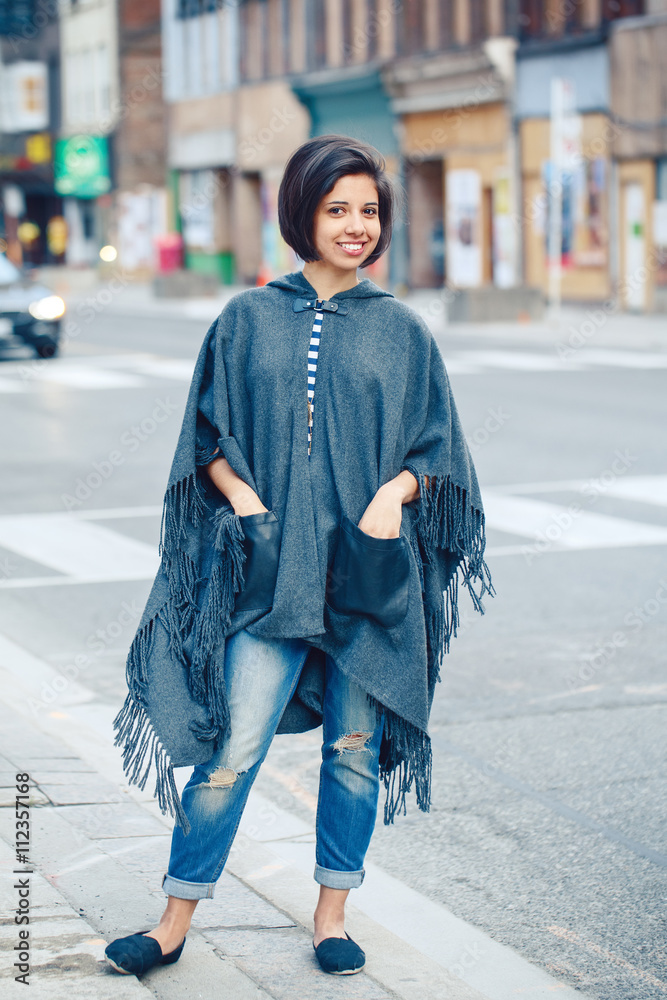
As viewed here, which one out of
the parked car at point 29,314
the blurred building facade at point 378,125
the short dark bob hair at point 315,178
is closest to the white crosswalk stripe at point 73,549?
the short dark bob hair at point 315,178

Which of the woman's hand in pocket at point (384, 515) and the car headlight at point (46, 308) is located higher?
the woman's hand in pocket at point (384, 515)

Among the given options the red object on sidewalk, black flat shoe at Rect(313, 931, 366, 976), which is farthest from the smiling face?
the red object on sidewalk

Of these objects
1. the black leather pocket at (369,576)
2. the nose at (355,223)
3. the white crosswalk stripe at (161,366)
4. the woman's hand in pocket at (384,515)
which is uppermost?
the nose at (355,223)

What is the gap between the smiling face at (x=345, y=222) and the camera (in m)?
3.38

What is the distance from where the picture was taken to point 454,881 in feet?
13.6

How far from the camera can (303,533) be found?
130 inches

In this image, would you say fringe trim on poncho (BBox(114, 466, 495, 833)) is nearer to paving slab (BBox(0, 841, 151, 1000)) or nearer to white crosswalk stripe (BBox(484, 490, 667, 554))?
paving slab (BBox(0, 841, 151, 1000))

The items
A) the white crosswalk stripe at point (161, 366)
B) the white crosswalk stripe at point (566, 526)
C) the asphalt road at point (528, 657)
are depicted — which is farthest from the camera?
the white crosswalk stripe at point (161, 366)

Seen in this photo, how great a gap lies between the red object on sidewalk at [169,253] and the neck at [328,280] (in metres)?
46.1

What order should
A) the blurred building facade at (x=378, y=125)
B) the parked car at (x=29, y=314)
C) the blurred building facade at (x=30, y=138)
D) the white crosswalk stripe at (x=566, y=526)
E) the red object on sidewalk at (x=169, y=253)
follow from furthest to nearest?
1. the blurred building facade at (x=30, y=138)
2. the red object on sidewalk at (x=169, y=253)
3. the blurred building facade at (x=378, y=125)
4. the parked car at (x=29, y=314)
5. the white crosswalk stripe at (x=566, y=526)

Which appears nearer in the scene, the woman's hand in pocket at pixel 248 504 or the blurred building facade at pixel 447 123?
the woman's hand in pocket at pixel 248 504

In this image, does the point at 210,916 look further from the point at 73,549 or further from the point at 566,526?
the point at 566,526

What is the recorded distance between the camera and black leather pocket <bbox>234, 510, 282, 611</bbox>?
3285 millimetres

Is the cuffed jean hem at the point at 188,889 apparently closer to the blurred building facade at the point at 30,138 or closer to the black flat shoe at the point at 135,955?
the black flat shoe at the point at 135,955
